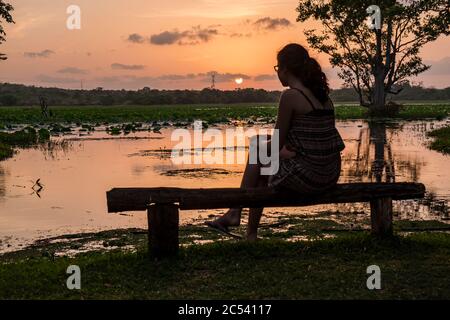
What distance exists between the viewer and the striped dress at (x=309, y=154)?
6.26 m

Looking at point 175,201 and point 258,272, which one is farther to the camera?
point 175,201

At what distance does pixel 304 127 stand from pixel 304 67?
62 centimetres

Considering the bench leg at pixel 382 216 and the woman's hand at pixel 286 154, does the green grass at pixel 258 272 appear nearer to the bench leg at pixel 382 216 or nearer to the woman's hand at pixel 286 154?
the bench leg at pixel 382 216

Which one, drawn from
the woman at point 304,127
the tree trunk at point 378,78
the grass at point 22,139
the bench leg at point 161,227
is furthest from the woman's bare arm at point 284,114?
the tree trunk at point 378,78

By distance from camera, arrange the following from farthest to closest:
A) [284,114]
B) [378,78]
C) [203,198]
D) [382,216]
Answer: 1. [378,78]
2. [382,216]
3. [203,198]
4. [284,114]

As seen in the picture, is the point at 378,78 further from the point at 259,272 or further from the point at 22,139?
the point at 259,272

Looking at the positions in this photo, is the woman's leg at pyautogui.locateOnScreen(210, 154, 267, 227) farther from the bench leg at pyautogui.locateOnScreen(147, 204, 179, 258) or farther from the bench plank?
the bench leg at pyautogui.locateOnScreen(147, 204, 179, 258)

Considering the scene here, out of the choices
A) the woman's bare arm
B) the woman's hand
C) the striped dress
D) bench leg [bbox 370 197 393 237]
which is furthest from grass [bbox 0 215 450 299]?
the woman's bare arm

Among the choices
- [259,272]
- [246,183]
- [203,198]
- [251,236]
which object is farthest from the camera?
[251,236]

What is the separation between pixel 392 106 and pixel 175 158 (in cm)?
2914

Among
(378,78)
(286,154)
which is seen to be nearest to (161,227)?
(286,154)

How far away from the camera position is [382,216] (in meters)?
7.07

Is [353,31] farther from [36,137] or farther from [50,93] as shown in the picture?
[50,93]

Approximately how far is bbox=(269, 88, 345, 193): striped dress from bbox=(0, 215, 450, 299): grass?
0.81 m
